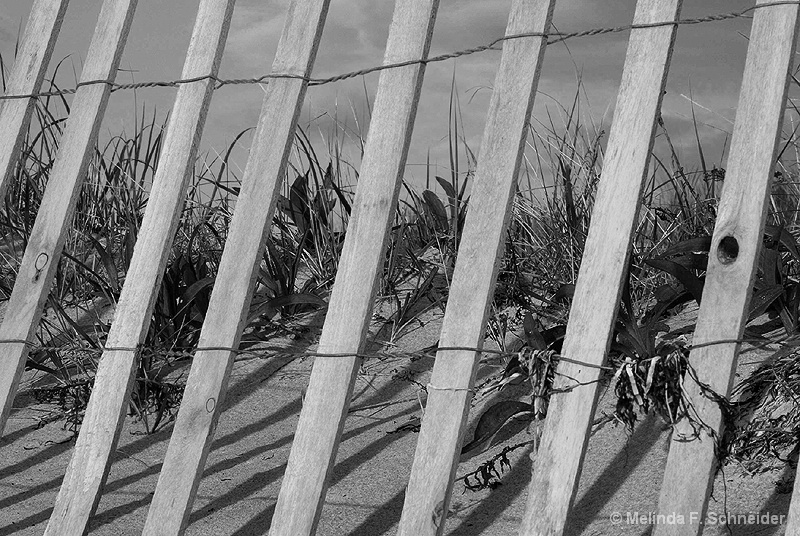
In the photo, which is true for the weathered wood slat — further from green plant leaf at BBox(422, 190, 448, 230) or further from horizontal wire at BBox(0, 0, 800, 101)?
green plant leaf at BBox(422, 190, 448, 230)

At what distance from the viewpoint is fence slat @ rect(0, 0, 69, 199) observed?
226 centimetres

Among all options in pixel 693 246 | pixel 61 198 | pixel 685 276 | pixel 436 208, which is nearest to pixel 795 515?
pixel 685 276

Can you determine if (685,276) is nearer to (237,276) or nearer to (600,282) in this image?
(600,282)

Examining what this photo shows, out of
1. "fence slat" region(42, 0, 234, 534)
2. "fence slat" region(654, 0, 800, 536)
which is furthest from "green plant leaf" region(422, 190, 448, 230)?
"fence slat" region(654, 0, 800, 536)

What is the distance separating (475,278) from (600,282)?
215 millimetres

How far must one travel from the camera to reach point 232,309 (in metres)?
1.73

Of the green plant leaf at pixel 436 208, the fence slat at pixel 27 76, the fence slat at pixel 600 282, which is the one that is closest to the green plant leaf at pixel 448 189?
the green plant leaf at pixel 436 208

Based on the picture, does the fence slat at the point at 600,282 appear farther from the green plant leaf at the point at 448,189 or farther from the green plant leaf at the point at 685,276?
the green plant leaf at the point at 448,189

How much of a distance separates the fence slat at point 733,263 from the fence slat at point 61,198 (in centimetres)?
145

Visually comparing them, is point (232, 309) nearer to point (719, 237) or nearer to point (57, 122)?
point (719, 237)

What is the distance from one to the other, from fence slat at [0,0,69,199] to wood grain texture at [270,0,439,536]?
1089mm

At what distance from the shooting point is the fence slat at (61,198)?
80.4 inches

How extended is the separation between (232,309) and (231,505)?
0.51 metres

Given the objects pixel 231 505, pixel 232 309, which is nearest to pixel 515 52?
pixel 232 309
